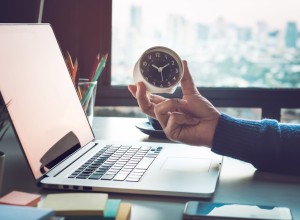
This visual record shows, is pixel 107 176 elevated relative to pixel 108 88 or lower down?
elevated

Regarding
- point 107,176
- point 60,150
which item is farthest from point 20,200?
point 60,150

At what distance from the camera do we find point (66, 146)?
1118 millimetres

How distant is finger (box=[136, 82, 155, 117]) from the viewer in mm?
1163

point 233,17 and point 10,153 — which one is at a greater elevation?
point 233,17

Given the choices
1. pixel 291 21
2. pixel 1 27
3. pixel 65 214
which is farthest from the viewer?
pixel 291 21

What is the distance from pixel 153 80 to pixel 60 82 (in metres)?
0.23

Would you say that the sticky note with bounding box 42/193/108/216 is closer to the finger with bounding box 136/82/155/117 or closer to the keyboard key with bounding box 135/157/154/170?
the keyboard key with bounding box 135/157/154/170

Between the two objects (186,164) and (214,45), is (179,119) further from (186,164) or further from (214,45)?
(214,45)

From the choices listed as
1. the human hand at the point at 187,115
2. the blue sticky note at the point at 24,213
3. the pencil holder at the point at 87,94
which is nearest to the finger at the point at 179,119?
the human hand at the point at 187,115

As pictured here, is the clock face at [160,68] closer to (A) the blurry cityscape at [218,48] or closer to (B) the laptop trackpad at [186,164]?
(B) the laptop trackpad at [186,164]

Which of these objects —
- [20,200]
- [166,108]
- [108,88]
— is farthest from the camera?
[108,88]

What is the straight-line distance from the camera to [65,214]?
693mm

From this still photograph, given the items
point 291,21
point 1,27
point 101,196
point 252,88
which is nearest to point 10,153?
point 1,27

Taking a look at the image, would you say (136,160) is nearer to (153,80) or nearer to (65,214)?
(153,80)
